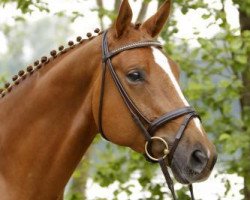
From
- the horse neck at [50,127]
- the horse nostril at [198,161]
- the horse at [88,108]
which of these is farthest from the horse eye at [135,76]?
the horse nostril at [198,161]

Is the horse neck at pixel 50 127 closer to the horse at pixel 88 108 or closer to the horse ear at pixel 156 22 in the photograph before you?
the horse at pixel 88 108

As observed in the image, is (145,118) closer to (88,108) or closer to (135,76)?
(135,76)

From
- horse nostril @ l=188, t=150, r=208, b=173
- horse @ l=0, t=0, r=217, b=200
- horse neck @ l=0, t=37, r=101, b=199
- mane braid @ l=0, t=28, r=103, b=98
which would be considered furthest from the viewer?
mane braid @ l=0, t=28, r=103, b=98

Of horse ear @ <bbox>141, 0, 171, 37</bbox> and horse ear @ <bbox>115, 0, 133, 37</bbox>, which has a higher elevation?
horse ear @ <bbox>115, 0, 133, 37</bbox>

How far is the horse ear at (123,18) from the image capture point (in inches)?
150

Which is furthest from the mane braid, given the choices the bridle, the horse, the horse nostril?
the horse nostril

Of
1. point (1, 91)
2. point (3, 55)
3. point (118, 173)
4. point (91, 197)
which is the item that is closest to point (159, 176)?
point (118, 173)

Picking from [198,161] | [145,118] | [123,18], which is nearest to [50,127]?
[145,118]

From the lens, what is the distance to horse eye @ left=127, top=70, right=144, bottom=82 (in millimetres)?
3770

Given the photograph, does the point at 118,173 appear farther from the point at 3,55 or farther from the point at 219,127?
the point at 3,55

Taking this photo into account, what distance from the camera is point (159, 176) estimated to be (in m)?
6.79

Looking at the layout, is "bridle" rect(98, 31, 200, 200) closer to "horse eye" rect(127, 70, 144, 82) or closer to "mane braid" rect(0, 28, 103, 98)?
"horse eye" rect(127, 70, 144, 82)

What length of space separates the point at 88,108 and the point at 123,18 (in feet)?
1.85

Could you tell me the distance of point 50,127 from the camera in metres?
3.91
